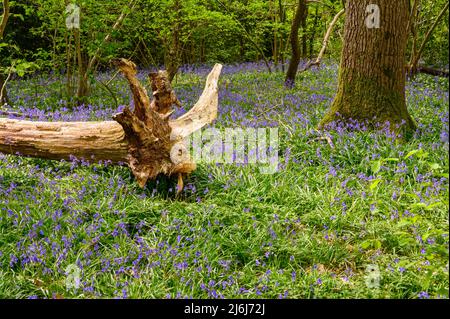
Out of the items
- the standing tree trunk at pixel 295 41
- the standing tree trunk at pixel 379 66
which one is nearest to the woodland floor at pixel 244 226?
the standing tree trunk at pixel 379 66

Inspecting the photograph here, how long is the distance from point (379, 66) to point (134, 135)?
10.8 feet

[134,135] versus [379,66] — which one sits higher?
[379,66]

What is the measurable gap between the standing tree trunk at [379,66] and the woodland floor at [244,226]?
34 centimetres

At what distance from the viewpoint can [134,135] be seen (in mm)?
4945

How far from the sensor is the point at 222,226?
432 cm

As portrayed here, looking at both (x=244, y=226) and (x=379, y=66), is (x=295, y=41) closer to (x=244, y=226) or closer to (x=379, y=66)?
(x=379, y=66)

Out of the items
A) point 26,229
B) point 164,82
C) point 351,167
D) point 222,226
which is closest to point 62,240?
point 26,229

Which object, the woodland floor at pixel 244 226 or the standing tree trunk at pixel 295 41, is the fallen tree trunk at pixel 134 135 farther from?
the standing tree trunk at pixel 295 41

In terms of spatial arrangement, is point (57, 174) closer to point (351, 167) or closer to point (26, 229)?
point (26, 229)

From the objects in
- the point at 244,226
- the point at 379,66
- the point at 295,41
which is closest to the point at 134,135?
the point at 244,226

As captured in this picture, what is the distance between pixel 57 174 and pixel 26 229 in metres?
1.41

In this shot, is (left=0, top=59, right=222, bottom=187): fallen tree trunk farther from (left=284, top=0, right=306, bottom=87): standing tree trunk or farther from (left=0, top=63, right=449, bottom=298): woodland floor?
(left=284, top=0, right=306, bottom=87): standing tree trunk

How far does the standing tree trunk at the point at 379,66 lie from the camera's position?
5.98 m

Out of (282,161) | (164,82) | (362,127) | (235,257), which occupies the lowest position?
(235,257)
